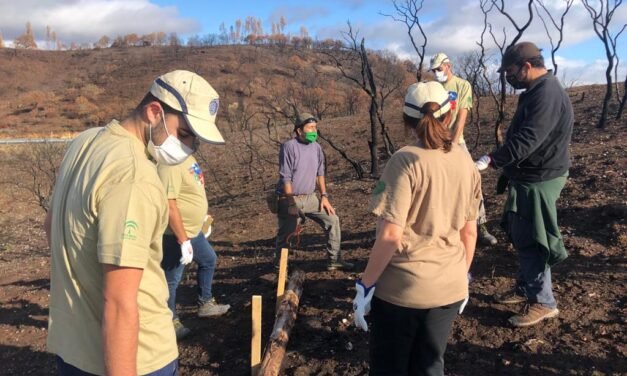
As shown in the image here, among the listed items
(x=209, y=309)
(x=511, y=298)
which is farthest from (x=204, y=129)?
(x=511, y=298)

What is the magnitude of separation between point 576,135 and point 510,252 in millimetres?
8108

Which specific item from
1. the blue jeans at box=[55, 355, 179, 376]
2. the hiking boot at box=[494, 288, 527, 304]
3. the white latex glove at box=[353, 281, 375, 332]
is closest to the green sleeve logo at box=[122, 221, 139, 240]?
the blue jeans at box=[55, 355, 179, 376]

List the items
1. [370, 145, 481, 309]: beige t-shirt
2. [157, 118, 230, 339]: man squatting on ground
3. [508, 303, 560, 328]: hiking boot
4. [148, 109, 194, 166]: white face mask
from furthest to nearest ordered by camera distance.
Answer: [508, 303, 560, 328]: hiking boot → [157, 118, 230, 339]: man squatting on ground → [370, 145, 481, 309]: beige t-shirt → [148, 109, 194, 166]: white face mask

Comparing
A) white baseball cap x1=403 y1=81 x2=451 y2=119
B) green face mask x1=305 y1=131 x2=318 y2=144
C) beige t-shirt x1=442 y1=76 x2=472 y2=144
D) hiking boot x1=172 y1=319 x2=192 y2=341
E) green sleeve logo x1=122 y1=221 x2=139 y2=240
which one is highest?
beige t-shirt x1=442 y1=76 x2=472 y2=144

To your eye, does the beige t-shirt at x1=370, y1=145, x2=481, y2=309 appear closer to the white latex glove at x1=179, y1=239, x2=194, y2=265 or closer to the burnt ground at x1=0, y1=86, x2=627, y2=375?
the burnt ground at x1=0, y1=86, x2=627, y2=375

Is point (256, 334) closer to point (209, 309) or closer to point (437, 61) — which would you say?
point (209, 309)

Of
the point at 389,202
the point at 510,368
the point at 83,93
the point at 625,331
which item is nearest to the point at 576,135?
the point at 625,331

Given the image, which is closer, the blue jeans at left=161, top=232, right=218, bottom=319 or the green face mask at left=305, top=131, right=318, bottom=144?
the blue jeans at left=161, top=232, right=218, bottom=319

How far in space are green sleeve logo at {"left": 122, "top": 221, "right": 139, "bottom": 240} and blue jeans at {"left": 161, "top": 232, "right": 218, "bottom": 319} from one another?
6.58 feet

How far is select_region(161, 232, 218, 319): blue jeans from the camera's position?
3.56 m

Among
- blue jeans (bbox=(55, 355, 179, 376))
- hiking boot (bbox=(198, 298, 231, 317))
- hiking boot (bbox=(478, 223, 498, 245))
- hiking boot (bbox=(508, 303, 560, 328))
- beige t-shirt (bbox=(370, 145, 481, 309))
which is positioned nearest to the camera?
blue jeans (bbox=(55, 355, 179, 376))

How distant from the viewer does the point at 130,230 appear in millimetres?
1361

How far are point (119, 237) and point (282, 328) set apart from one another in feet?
8.06

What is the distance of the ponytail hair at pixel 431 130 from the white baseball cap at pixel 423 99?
2 centimetres
